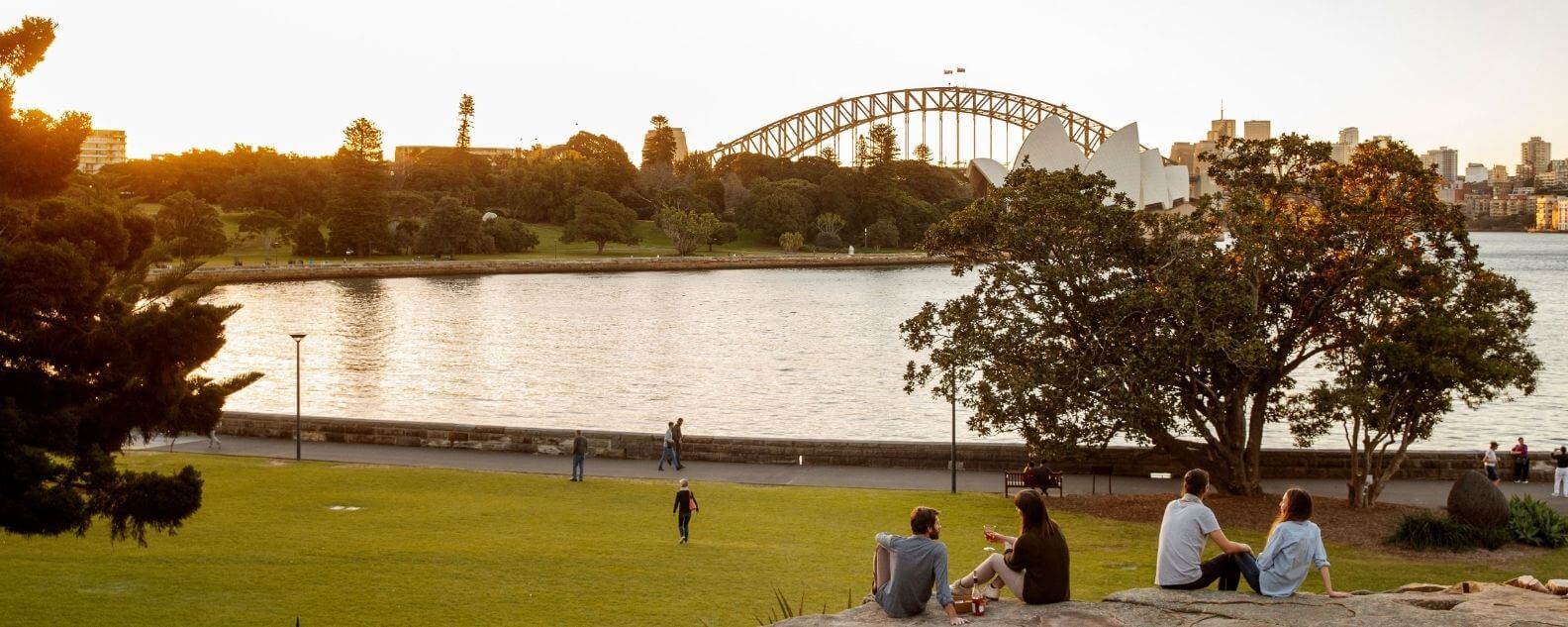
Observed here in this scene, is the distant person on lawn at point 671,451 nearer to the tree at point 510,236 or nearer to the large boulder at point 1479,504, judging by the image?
the large boulder at point 1479,504

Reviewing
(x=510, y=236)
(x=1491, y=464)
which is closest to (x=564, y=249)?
(x=510, y=236)

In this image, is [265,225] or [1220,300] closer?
[1220,300]

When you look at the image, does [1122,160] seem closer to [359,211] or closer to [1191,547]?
[359,211]

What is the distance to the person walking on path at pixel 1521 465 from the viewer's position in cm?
2119

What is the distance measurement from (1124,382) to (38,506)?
1401 cm

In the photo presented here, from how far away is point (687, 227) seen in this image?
394 ft

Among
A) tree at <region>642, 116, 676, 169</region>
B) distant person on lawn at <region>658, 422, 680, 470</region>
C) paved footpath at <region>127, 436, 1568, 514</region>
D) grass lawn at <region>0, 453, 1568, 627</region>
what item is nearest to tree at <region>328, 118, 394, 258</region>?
tree at <region>642, 116, 676, 169</region>

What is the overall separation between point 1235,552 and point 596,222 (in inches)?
4489

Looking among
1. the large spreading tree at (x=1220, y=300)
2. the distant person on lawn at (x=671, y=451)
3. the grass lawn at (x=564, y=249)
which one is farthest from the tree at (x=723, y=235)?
the large spreading tree at (x=1220, y=300)

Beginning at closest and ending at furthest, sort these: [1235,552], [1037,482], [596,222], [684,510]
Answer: [1235,552], [684,510], [1037,482], [596,222]

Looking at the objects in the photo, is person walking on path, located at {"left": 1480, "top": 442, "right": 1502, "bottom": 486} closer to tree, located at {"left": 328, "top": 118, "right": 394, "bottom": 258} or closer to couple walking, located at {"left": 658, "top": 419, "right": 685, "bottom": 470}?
couple walking, located at {"left": 658, "top": 419, "right": 685, "bottom": 470}

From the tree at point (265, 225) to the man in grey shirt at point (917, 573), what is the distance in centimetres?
10775

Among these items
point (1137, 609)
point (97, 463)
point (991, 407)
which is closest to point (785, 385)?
point (991, 407)

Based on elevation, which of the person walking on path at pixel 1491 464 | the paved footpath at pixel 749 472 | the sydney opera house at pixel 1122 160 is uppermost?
the sydney opera house at pixel 1122 160
